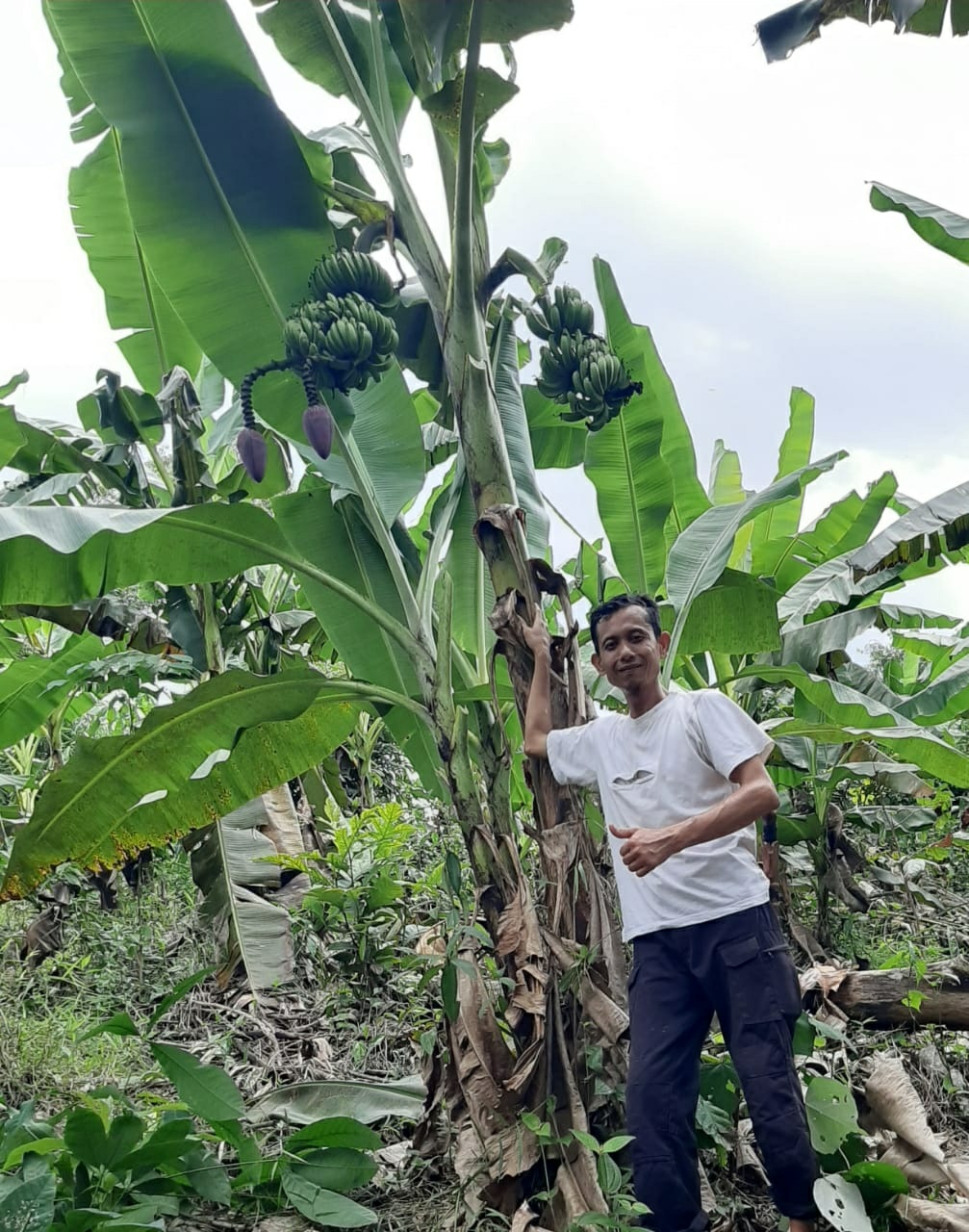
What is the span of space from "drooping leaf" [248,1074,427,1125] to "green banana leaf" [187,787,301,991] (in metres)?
0.39

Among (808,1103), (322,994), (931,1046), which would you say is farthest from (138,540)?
(931,1046)

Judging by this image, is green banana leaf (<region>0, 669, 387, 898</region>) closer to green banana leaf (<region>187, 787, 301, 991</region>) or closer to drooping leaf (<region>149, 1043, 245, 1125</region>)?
green banana leaf (<region>187, 787, 301, 991</region>)

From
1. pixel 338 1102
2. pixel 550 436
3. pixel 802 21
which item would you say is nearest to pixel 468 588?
pixel 550 436

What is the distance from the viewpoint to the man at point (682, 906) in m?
1.91

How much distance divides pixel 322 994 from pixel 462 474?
74.9 inches

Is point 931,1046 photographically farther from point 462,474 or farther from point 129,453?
point 129,453

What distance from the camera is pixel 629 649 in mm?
2244

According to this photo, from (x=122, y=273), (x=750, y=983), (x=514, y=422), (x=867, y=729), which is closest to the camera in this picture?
(x=750, y=983)

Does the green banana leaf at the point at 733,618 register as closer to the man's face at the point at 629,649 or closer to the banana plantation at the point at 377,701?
the banana plantation at the point at 377,701

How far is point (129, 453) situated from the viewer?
3.63 metres

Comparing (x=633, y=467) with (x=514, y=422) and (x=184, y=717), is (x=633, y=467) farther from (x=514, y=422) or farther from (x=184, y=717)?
(x=184, y=717)

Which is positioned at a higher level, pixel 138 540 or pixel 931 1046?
pixel 138 540

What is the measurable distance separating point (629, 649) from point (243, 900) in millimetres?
1583

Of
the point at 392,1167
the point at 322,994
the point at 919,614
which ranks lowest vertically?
the point at 392,1167
